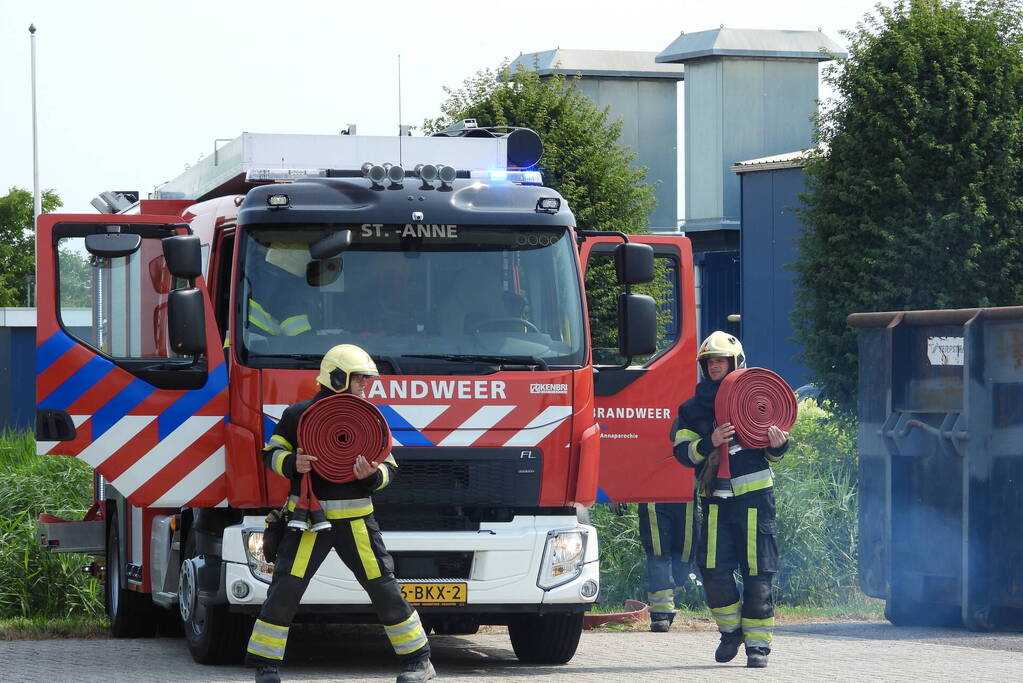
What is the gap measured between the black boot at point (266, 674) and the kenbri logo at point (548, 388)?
203cm

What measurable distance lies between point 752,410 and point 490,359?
64.0 inches

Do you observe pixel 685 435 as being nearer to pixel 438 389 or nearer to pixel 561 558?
pixel 561 558

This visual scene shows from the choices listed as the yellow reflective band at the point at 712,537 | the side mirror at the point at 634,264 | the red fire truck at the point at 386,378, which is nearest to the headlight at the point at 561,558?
the red fire truck at the point at 386,378

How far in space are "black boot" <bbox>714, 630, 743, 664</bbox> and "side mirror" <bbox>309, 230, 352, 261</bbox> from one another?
312cm

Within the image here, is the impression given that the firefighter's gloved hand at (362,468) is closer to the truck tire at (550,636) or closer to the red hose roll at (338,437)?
the red hose roll at (338,437)

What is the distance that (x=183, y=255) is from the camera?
29.7 feet

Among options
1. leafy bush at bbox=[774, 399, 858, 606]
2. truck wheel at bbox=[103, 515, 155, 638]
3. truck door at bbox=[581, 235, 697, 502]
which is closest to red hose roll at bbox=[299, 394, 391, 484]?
truck door at bbox=[581, 235, 697, 502]

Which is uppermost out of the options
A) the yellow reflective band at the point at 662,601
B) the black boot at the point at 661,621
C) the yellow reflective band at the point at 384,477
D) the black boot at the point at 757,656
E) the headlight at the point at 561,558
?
the yellow reflective band at the point at 384,477

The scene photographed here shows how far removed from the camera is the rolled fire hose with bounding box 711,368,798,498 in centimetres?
979

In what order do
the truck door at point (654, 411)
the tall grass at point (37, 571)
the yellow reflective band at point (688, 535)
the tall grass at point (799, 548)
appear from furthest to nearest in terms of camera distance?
1. the tall grass at point (799, 548)
2. the tall grass at point (37, 571)
3. the yellow reflective band at point (688, 535)
4. the truck door at point (654, 411)

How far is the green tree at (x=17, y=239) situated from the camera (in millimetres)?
55375

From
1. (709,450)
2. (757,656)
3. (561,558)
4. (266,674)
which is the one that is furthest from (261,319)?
(757,656)

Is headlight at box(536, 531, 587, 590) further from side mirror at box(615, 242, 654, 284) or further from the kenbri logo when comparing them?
side mirror at box(615, 242, 654, 284)

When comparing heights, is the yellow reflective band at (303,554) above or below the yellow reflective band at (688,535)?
above
